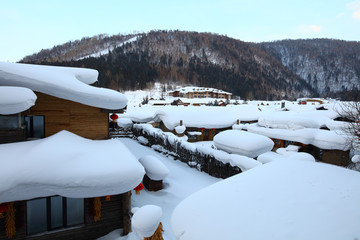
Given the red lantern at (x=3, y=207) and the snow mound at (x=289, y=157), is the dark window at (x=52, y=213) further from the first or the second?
the snow mound at (x=289, y=157)

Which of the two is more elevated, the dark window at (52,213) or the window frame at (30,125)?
the window frame at (30,125)

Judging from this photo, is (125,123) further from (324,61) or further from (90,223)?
(324,61)

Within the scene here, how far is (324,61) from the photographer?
516 feet

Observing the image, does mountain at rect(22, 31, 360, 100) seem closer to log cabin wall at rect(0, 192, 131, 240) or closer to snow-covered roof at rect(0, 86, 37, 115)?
snow-covered roof at rect(0, 86, 37, 115)

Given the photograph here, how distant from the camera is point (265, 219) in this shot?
2633 millimetres

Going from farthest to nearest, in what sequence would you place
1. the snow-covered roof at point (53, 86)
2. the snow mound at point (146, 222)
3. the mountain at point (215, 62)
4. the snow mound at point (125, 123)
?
1. the mountain at point (215, 62)
2. the snow mound at point (125, 123)
3. the snow-covered roof at point (53, 86)
4. the snow mound at point (146, 222)

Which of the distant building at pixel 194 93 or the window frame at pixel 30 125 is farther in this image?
the distant building at pixel 194 93

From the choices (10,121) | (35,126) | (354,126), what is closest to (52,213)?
(35,126)

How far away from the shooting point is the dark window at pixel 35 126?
6887 mm

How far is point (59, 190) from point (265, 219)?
4.97 metres

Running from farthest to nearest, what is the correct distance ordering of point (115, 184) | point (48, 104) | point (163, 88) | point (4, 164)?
point (163, 88) → point (48, 104) → point (115, 184) → point (4, 164)

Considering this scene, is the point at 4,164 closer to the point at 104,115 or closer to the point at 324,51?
the point at 104,115

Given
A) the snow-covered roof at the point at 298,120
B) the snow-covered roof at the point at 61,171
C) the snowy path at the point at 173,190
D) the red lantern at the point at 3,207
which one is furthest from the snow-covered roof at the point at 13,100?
the snow-covered roof at the point at 298,120

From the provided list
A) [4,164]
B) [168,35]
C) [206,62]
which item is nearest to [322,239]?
[4,164]
